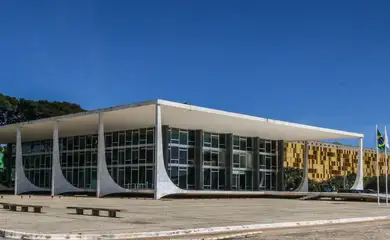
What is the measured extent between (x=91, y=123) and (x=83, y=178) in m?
9.77

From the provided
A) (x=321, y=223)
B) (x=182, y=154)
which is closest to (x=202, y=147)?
(x=182, y=154)

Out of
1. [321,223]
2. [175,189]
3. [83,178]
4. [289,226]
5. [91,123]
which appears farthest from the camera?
[83,178]

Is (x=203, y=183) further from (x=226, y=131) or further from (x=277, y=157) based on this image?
(x=277, y=157)

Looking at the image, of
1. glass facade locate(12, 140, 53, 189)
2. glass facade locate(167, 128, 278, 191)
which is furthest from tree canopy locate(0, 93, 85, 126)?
glass facade locate(167, 128, 278, 191)

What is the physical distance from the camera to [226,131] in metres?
51.7

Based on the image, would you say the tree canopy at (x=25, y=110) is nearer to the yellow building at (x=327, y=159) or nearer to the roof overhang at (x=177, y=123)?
the roof overhang at (x=177, y=123)

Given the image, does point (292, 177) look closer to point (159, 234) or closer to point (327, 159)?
point (327, 159)

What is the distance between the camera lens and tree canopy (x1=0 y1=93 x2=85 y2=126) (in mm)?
73562

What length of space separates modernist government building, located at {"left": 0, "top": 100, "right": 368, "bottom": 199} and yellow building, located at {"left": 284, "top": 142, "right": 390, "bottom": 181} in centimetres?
2614

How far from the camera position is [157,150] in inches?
1444

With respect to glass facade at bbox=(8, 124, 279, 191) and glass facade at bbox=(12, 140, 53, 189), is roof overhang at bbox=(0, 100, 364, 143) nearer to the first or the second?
glass facade at bbox=(8, 124, 279, 191)

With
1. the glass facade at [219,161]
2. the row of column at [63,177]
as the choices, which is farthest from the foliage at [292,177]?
the row of column at [63,177]

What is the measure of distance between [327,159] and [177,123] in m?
56.4

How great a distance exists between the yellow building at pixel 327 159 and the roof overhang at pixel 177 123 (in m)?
27.3
